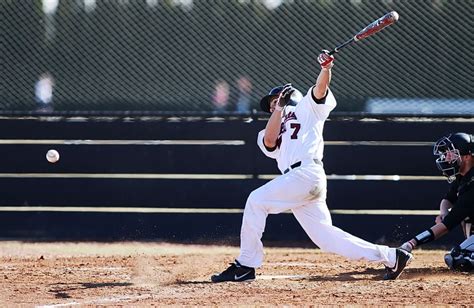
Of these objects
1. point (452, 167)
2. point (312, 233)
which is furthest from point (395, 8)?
point (312, 233)

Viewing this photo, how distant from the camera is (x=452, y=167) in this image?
6.88m

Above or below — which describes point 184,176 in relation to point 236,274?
above

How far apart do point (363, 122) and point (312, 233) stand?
9.50ft

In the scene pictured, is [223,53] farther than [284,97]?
Yes

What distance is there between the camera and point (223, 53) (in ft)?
30.3

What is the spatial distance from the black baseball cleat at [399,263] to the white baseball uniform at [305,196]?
38 mm

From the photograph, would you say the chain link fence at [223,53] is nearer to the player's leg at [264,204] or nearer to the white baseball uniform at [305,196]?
the white baseball uniform at [305,196]

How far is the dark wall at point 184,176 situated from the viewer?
29.6 ft

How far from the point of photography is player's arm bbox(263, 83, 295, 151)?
637cm

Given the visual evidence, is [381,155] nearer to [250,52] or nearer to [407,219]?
[407,219]

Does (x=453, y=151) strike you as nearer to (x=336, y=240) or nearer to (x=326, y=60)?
(x=336, y=240)

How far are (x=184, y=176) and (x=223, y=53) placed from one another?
4.61 feet

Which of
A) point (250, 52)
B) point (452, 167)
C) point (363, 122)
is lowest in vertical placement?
point (452, 167)

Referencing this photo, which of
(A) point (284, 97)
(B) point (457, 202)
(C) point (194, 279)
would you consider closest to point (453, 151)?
(B) point (457, 202)
